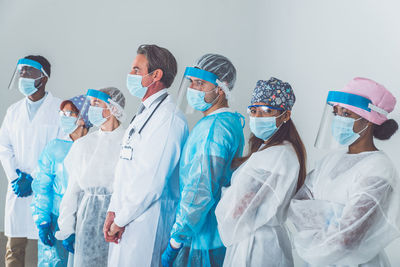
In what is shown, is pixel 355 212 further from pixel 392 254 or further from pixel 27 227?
pixel 27 227

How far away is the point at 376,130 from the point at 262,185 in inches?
18.4

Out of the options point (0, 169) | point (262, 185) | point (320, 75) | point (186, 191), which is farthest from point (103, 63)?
point (262, 185)

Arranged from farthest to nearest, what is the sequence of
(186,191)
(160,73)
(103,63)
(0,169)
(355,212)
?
1. (0,169)
2. (103,63)
3. (160,73)
4. (186,191)
5. (355,212)

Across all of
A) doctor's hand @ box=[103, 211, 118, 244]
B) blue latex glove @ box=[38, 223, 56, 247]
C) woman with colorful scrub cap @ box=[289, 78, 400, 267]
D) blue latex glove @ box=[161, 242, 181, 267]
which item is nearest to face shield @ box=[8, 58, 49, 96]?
blue latex glove @ box=[38, 223, 56, 247]

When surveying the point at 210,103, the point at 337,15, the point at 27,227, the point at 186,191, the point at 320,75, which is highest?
the point at 337,15

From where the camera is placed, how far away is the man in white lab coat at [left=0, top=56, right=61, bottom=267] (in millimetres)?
2877

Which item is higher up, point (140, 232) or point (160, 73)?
point (160, 73)

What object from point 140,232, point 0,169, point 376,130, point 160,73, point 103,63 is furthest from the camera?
point 0,169

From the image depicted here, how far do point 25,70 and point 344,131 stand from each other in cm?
228

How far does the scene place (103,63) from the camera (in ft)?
12.1

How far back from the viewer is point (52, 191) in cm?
247

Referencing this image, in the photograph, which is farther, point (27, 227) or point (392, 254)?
point (27, 227)

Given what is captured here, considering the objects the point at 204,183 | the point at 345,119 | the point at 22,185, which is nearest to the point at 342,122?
the point at 345,119

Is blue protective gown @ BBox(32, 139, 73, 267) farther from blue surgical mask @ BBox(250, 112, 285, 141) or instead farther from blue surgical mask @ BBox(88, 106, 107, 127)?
blue surgical mask @ BBox(250, 112, 285, 141)
